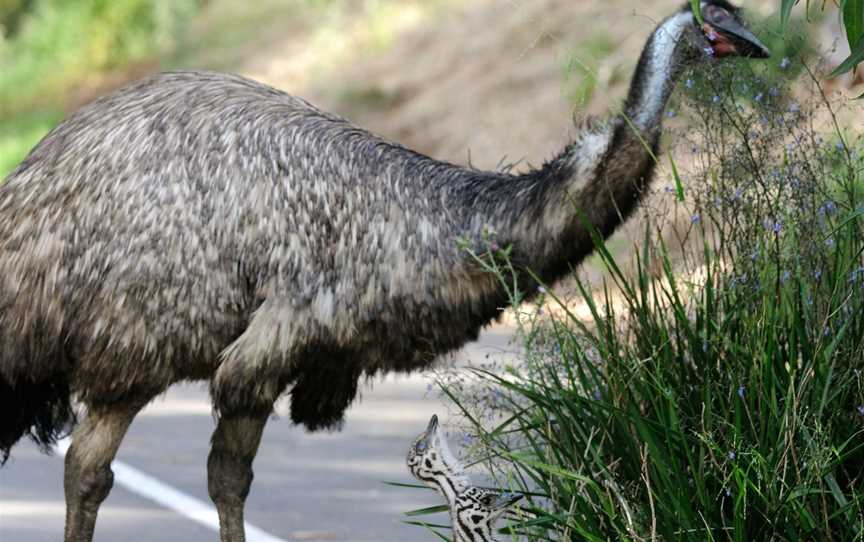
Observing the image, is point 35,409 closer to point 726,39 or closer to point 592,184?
point 592,184

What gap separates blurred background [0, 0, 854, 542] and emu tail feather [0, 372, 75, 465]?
3.22ft

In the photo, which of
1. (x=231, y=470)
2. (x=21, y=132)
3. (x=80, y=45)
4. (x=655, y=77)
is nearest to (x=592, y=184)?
(x=655, y=77)

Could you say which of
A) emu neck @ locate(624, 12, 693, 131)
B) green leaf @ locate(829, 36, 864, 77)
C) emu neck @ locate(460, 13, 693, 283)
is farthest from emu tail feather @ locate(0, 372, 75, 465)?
green leaf @ locate(829, 36, 864, 77)

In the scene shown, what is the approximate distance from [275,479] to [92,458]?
9.16ft

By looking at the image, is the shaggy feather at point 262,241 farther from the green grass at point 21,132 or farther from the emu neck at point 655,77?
the green grass at point 21,132

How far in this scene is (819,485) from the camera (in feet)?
16.3

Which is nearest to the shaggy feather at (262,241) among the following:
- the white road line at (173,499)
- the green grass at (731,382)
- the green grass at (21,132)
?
the green grass at (731,382)

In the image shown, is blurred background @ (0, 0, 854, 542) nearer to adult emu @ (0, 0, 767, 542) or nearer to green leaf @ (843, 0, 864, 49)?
adult emu @ (0, 0, 767, 542)

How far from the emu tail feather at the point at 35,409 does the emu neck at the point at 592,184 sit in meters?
1.50

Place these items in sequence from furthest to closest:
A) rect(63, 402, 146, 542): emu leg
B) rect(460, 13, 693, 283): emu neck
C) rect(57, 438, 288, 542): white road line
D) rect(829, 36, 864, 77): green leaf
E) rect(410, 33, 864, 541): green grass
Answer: rect(57, 438, 288, 542): white road line, rect(63, 402, 146, 542): emu leg, rect(460, 13, 693, 283): emu neck, rect(410, 33, 864, 541): green grass, rect(829, 36, 864, 77): green leaf

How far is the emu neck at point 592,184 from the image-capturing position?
6250mm

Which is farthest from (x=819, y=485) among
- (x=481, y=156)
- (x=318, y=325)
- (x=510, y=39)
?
(x=510, y=39)

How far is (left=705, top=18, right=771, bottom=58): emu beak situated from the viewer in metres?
6.38

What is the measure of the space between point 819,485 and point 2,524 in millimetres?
4076
